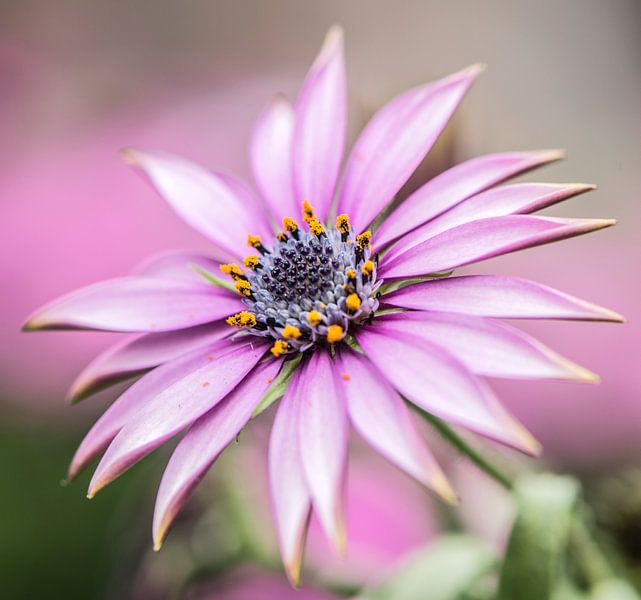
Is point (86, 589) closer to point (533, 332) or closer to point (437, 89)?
point (533, 332)

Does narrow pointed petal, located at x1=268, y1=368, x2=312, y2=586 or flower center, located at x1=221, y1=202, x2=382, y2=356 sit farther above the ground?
flower center, located at x1=221, y1=202, x2=382, y2=356

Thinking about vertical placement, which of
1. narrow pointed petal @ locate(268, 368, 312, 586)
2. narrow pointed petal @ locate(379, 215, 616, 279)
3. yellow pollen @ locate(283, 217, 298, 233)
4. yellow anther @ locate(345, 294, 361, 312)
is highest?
yellow pollen @ locate(283, 217, 298, 233)

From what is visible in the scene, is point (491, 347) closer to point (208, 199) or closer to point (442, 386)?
point (442, 386)

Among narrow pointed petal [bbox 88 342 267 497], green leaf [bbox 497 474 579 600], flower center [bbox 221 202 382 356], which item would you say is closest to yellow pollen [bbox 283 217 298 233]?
flower center [bbox 221 202 382 356]

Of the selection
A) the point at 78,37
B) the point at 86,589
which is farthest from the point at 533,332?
the point at 78,37

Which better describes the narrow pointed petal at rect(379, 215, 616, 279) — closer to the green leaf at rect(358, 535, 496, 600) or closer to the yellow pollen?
the yellow pollen

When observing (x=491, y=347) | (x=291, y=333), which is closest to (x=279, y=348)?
(x=291, y=333)
